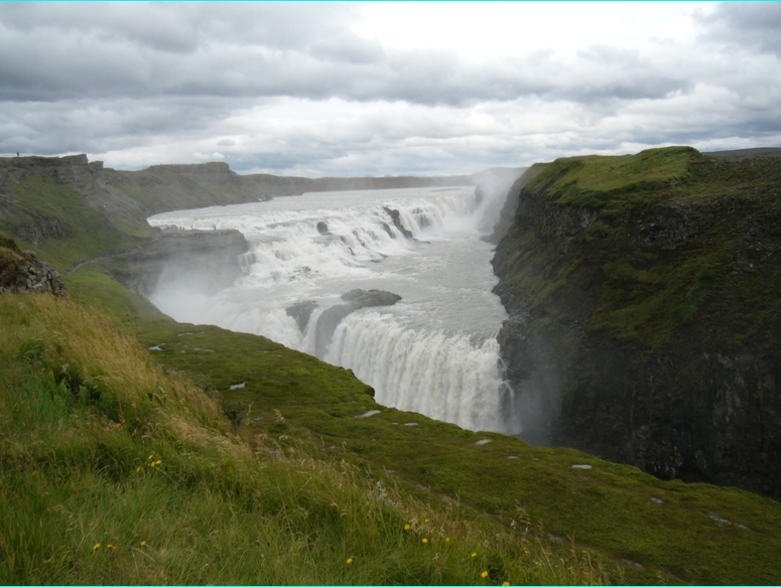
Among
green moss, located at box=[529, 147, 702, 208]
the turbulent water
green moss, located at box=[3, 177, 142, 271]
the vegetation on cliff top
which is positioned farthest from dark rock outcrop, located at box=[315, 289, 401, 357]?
green moss, located at box=[3, 177, 142, 271]

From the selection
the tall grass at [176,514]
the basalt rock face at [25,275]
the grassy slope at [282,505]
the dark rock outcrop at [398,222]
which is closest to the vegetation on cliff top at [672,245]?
the grassy slope at [282,505]

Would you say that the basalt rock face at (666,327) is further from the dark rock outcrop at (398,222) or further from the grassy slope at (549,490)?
the dark rock outcrop at (398,222)

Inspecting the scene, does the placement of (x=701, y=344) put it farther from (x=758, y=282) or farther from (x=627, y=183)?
(x=627, y=183)

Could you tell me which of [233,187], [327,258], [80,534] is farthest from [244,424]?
[233,187]

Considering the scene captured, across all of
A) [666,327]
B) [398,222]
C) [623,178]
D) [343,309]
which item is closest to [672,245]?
[666,327]

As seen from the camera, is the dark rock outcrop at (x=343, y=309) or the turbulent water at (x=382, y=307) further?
the dark rock outcrop at (x=343, y=309)

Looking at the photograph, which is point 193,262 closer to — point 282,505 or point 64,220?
point 64,220
